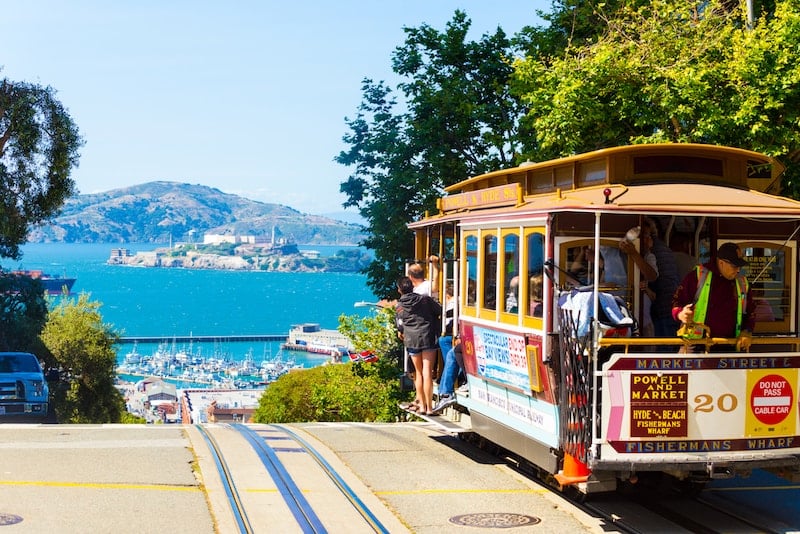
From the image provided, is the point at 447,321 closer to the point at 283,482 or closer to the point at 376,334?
the point at 283,482

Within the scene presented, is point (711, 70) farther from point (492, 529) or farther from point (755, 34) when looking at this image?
point (492, 529)

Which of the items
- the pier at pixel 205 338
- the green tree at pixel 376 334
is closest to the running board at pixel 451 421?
the green tree at pixel 376 334

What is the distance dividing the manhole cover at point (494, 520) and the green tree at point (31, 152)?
25512mm

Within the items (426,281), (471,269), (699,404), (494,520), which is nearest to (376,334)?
(426,281)

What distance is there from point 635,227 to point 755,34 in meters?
9.51

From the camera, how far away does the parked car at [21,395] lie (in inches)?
917

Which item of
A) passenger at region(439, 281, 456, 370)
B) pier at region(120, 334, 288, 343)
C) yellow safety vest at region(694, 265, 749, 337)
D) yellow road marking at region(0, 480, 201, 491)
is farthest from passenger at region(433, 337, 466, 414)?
pier at region(120, 334, 288, 343)

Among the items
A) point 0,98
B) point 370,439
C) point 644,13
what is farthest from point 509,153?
point 370,439

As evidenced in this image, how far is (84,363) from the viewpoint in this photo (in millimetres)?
47125

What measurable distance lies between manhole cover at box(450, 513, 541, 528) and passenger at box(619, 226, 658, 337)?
212cm

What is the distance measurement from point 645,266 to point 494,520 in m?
2.78

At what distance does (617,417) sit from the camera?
8.92 meters

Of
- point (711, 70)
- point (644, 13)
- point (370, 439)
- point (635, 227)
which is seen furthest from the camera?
point (644, 13)

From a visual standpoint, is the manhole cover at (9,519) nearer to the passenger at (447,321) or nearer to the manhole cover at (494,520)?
the manhole cover at (494,520)
